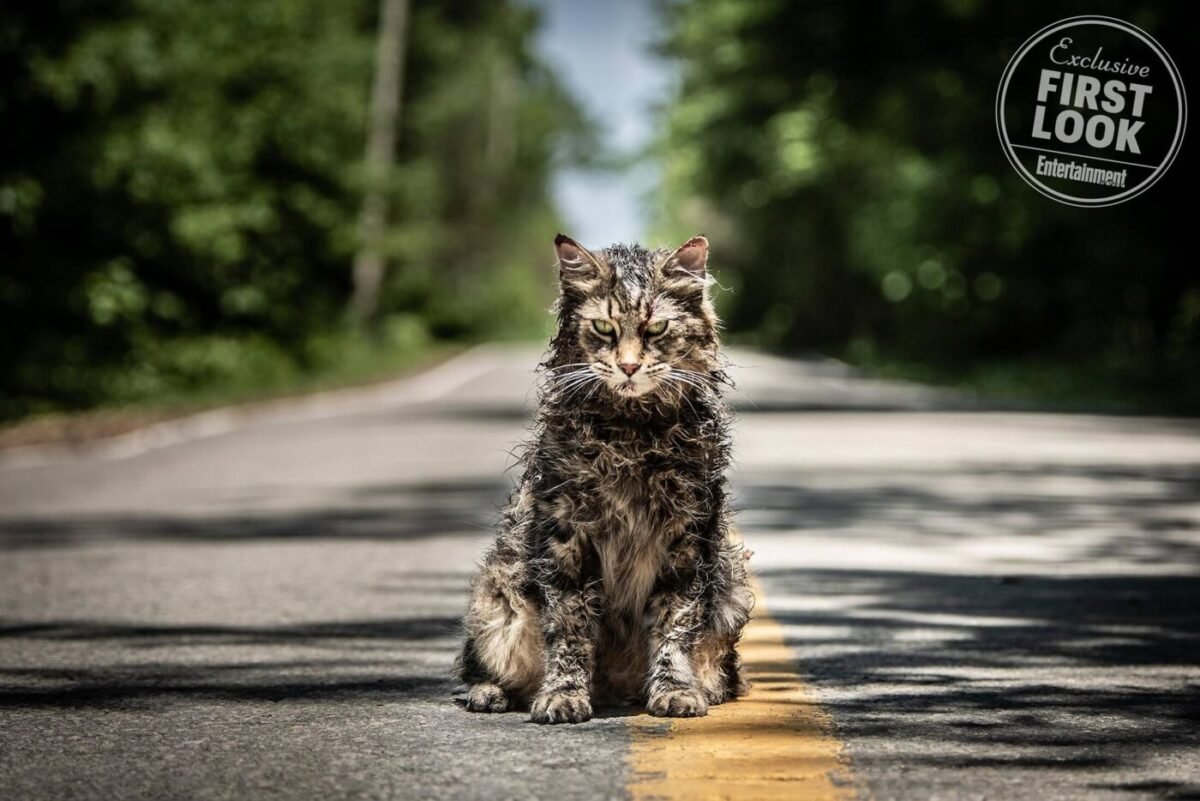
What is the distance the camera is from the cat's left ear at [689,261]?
4957 millimetres

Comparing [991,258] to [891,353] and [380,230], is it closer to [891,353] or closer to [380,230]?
[891,353]

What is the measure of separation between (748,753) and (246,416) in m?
21.3

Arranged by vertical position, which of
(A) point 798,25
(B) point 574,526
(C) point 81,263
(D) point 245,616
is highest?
(A) point 798,25

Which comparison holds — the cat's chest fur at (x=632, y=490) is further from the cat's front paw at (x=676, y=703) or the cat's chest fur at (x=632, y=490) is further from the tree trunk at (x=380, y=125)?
the tree trunk at (x=380, y=125)

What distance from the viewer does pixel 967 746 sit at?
15.5 ft

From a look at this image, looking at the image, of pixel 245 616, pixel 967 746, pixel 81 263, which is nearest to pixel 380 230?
pixel 81 263

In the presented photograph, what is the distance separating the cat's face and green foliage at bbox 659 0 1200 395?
889cm

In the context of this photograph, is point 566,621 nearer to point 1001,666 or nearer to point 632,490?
point 632,490

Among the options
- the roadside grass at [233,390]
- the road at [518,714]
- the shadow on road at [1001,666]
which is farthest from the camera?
the roadside grass at [233,390]

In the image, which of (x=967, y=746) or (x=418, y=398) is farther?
(x=418, y=398)

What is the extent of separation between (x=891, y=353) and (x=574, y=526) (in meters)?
43.3

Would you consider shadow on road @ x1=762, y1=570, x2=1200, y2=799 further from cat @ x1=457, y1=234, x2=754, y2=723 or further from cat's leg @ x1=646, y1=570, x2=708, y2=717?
cat @ x1=457, y1=234, x2=754, y2=723

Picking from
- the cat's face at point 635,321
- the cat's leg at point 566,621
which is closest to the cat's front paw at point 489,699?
the cat's leg at point 566,621

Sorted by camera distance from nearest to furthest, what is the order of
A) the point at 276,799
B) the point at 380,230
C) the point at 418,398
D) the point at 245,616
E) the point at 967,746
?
the point at 276,799 → the point at 967,746 → the point at 245,616 → the point at 418,398 → the point at 380,230
